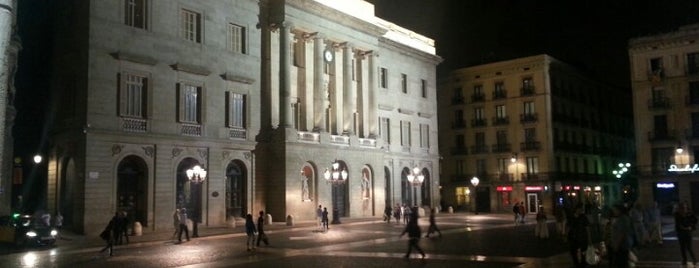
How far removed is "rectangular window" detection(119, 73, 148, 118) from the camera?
114 feet

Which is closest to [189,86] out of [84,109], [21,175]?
[84,109]

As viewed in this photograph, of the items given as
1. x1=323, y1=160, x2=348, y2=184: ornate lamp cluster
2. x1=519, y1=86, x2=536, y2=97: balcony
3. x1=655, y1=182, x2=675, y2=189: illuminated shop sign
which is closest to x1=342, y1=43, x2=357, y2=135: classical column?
x1=323, y1=160, x2=348, y2=184: ornate lamp cluster

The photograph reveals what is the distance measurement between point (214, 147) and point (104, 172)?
25.5ft

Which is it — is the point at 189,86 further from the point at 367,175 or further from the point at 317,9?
Answer: the point at 367,175

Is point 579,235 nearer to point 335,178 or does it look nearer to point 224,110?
point 335,178

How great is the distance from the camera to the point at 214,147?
1549 inches

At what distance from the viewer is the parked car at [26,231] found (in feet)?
87.7

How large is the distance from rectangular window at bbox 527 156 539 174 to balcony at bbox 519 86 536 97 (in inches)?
282

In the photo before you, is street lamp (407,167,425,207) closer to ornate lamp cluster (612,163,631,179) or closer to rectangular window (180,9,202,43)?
rectangular window (180,9,202,43)

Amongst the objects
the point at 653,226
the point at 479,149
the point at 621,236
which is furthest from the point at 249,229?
the point at 479,149

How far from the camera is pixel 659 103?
60.2 m

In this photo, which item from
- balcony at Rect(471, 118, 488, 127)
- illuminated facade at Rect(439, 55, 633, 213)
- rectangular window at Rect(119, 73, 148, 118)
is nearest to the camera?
rectangular window at Rect(119, 73, 148, 118)

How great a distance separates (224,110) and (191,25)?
19.3 feet

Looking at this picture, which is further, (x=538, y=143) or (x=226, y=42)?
(x=538, y=143)
